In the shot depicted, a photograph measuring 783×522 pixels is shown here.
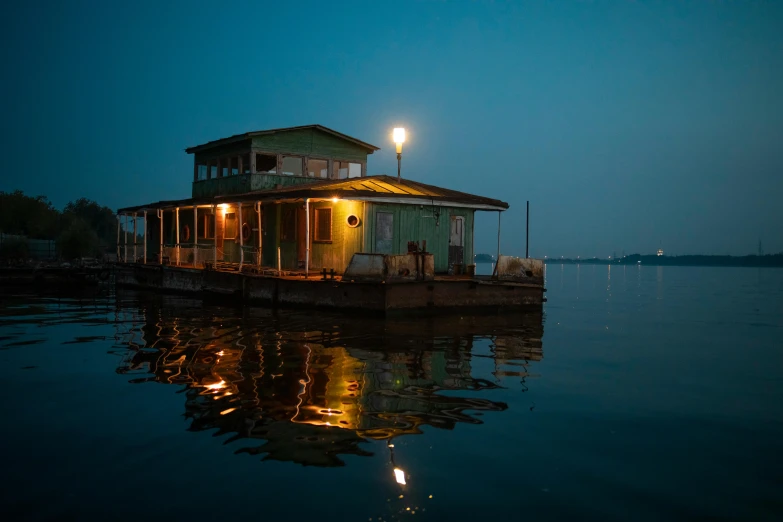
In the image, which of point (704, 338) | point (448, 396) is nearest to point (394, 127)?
point (704, 338)

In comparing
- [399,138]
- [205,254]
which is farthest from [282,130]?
[399,138]

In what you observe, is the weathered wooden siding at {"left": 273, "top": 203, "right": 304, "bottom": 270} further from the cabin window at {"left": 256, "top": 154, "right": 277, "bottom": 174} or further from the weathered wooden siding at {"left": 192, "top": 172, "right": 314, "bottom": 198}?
the cabin window at {"left": 256, "top": 154, "right": 277, "bottom": 174}

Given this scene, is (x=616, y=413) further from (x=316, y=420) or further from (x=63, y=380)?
(x=63, y=380)

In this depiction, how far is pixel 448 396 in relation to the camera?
9398mm

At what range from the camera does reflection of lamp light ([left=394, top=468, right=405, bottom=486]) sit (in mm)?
5883

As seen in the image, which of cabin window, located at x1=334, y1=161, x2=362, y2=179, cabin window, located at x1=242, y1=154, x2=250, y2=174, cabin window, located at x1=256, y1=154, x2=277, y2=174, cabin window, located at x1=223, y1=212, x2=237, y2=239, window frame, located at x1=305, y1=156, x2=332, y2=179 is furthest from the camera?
cabin window, located at x1=334, y1=161, x2=362, y2=179

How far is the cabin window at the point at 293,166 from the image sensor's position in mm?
27875

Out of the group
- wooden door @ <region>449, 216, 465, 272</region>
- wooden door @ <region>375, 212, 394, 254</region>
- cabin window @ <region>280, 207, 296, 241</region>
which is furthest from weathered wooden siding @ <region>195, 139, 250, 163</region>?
wooden door @ <region>449, 216, 465, 272</region>

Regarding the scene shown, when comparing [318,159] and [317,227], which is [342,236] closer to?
[317,227]

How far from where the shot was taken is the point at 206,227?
2867 centimetres

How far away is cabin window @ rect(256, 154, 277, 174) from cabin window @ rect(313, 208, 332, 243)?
6798 mm

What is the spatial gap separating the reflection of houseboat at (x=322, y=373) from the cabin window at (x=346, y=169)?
465 inches

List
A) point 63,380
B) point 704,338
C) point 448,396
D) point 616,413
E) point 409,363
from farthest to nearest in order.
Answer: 1. point 704,338
2. point 409,363
3. point 63,380
4. point 448,396
5. point 616,413

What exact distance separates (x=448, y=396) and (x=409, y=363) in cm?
260
